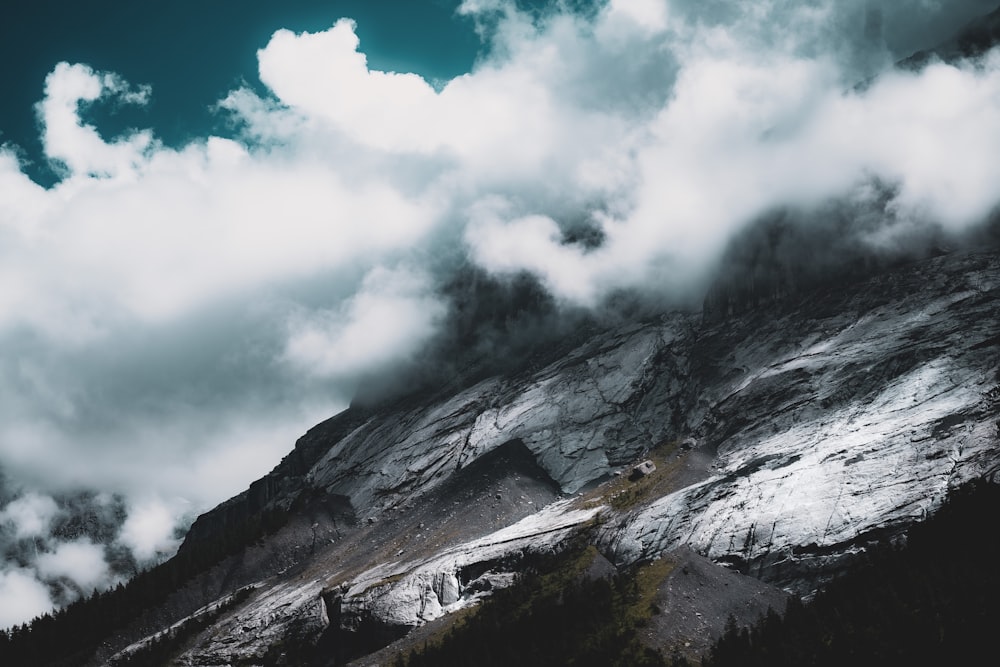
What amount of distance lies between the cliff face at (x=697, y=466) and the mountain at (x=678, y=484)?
42cm

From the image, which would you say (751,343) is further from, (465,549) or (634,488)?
(465,549)

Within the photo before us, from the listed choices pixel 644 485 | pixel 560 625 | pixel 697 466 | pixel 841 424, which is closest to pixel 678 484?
pixel 697 466

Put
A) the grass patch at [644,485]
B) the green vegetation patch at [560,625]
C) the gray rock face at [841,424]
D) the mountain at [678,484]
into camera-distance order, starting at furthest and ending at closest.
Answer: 1. the grass patch at [644,485]
2. the mountain at [678,484]
3. the gray rock face at [841,424]
4. the green vegetation patch at [560,625]

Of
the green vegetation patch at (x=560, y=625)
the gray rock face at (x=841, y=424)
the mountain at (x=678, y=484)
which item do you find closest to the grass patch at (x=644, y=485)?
the mountain at (x=678, y=484)

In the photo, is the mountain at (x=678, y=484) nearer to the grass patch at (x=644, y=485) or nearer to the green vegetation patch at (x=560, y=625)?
the grass patch at (x=644, y=485)

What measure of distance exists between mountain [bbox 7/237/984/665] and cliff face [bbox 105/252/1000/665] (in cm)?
42

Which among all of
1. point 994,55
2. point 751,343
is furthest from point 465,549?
point 994,55

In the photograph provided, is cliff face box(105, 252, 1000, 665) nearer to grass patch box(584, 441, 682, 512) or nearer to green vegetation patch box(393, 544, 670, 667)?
grass patch box(584, 441, 682, 512)

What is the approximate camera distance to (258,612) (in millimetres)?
150125

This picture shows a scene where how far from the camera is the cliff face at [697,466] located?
106m

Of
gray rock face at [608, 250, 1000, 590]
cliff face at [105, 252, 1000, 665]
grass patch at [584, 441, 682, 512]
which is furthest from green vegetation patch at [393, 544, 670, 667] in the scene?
grass patch at [584, 441, 682, 512]

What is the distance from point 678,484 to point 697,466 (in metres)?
7.84

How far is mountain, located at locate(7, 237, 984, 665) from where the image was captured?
339 feet

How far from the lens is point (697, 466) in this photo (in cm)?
14062
